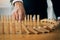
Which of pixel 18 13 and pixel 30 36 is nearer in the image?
pixel 30 36

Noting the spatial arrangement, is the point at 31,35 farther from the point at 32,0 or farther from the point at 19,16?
the point at 32,0

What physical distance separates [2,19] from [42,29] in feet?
0.39

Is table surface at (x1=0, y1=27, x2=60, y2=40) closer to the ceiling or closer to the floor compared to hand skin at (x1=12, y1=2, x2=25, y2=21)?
closer to the floor

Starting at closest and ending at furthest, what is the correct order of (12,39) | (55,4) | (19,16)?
1. (12,39)
2. (19,16)
3. (55,4)

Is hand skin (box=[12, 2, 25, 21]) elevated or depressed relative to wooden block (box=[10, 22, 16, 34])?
elevated

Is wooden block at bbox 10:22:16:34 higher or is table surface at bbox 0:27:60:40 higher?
wooden block at bbox 10:22:16:34

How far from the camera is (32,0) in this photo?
87 centimetres

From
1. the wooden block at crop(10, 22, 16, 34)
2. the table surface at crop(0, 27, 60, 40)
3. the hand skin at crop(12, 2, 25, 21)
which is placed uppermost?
the hand skin at crop(12, 2, 25, 21)

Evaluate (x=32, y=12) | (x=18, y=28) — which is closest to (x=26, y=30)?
(x=18, y=28)

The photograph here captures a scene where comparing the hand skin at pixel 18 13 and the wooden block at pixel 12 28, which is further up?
the hand skin at pixel 18 13

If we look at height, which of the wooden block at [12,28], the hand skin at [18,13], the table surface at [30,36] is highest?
the hand skin at [18,13]

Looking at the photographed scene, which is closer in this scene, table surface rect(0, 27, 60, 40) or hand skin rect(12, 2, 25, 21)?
table surface rect(0, 27, 60, 40)

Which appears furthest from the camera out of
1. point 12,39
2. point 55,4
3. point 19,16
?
point 55,4

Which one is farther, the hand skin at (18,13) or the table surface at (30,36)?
the hand skin at (18,13)
